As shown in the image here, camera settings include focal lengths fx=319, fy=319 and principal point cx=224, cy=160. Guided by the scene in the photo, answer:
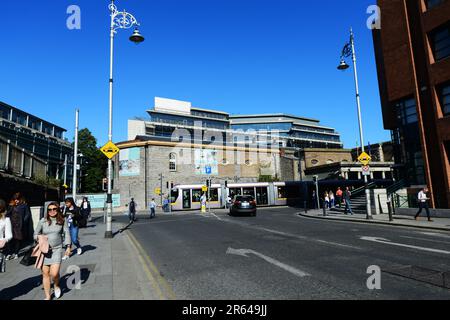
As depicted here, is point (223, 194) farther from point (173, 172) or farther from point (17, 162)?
point (17, 162)

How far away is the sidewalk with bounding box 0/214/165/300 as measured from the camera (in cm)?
553

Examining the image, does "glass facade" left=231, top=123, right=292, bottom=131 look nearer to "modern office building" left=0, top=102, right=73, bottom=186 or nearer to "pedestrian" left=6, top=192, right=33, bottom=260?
"modern office building" left=0, top=102, right=73, bottom=186

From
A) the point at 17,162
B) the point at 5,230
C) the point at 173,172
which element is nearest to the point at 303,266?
the point at 5,230

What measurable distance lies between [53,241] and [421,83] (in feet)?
73.6

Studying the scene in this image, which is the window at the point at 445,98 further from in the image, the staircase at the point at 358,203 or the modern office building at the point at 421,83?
the staircase at the point at 358,203

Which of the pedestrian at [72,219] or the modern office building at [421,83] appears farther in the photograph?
the modern office building at [421,83]

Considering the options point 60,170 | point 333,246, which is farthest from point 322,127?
point 333,246

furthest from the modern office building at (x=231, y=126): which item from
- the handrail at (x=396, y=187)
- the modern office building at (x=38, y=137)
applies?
the handrail at (x=396, y=187)

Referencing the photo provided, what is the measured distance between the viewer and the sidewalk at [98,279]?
553 centimetres

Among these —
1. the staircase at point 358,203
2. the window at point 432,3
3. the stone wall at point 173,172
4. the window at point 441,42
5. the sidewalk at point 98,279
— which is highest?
the window at point 432,3

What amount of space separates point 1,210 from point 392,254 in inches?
359

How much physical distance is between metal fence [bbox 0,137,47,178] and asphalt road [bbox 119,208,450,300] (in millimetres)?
7118

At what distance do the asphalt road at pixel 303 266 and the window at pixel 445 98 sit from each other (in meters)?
10.0

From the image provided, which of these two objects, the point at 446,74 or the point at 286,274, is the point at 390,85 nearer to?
the point at 446,74
